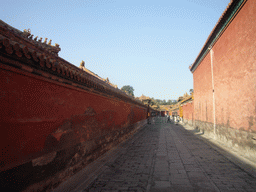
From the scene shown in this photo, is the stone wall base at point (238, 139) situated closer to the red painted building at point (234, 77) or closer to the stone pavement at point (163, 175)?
the red painted building at point (234, 77)

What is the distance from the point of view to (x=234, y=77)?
734 centimetres

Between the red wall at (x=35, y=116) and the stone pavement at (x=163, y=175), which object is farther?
the stone pavement at (x=163, y=175)

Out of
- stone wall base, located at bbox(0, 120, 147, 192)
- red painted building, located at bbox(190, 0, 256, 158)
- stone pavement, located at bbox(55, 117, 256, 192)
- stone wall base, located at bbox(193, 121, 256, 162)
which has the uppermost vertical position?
red painted building, located at bbox(190, 0, 256, 158)

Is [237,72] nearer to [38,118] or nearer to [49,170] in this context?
[38,118]

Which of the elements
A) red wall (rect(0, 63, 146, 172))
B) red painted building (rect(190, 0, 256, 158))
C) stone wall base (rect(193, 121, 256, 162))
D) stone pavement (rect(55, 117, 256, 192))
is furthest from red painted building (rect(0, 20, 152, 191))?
red painted building (rect(190, 0, 256, 158))

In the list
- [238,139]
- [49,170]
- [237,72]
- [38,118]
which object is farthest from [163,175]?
[237,72]

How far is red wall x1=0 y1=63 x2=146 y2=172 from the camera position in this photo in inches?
104

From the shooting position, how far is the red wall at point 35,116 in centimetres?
265

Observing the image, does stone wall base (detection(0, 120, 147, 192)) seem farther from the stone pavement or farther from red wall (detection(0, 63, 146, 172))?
the stone pavement

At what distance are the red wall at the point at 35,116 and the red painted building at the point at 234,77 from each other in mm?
6097

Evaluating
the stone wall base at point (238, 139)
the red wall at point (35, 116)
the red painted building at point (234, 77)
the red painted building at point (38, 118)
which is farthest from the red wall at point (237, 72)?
the red wall at point (35, 116)

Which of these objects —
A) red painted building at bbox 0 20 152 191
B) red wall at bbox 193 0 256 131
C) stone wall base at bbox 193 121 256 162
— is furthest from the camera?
red wall at bbox 193 0 256 131

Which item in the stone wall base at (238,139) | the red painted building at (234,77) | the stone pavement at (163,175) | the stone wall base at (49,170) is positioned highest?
the red painted building at (234,77)

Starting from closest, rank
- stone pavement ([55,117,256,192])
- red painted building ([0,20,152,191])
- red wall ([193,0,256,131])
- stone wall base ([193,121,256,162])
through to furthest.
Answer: red painted building ([0,20,152,191]), stone pavement ([55,117,256,192]), stone wall base ([193,121,256,162]), red wall ([193,0,256,131])
